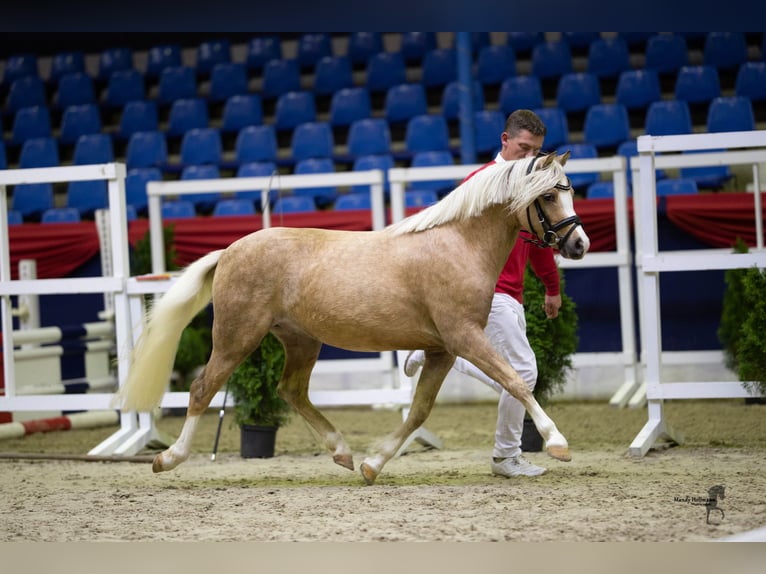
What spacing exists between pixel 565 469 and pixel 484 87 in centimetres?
790

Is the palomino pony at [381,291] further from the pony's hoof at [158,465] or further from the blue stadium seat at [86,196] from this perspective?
the blue stadium seat at [86,196]

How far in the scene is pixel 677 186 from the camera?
9375 millimetres

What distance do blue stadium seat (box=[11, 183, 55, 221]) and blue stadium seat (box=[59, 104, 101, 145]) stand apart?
1.06m

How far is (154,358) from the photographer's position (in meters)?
4.94

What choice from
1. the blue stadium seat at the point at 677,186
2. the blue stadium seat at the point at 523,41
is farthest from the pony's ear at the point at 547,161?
the blue stadium seat at the point at 523,41

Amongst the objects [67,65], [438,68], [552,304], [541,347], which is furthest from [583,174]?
[67,65]

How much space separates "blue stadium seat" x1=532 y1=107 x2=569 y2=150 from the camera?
1055cm

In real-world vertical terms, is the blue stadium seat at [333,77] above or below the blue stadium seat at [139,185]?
above

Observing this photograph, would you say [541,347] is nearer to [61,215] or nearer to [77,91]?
[61,215]

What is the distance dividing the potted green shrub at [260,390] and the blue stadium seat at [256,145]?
20.0ft

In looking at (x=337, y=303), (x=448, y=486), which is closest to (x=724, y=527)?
(x=448, y=486)

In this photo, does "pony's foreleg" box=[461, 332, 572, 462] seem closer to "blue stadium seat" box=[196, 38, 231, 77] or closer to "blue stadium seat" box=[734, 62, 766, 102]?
"blue stadium seat" box=[734, 62, 766, 102]

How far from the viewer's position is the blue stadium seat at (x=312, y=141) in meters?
11.6
